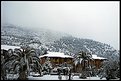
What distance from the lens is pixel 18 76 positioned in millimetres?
38969

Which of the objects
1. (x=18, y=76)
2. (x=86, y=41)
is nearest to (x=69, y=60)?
(x=18, y=76)

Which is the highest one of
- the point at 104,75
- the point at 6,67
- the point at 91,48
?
the point at 6,67

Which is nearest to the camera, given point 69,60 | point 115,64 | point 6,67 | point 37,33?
point 6,67

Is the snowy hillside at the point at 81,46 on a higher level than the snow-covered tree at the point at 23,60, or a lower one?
lower

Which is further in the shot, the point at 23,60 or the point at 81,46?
the point at 81,46

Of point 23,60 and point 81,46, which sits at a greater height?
point 23,60

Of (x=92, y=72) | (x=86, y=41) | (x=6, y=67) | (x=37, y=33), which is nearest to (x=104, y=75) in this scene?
(x=92, y=72)

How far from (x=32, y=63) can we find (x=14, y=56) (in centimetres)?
294

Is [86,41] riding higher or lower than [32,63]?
lower

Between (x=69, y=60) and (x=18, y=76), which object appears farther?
(x=69, y=60)

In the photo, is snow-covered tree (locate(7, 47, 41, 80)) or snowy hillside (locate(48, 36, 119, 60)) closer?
snow-covered tree (locate(7, 47, 41, 80))

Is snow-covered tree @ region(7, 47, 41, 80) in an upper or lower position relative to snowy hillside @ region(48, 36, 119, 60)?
upper

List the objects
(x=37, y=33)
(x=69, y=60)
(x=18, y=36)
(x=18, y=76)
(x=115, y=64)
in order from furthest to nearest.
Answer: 1. (x=37, y=33)
2. (x=18, y=36)
3. (x=69, y=60)
4. (x=115, y=64)
5. (x=18, y=76)

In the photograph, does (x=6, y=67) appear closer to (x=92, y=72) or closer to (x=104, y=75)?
(x=104, y=75)
